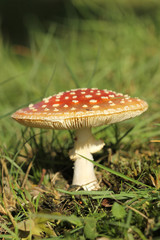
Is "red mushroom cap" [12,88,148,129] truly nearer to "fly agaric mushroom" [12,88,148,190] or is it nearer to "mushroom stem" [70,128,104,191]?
"fly agaric mushroom" [12,88,148,190]

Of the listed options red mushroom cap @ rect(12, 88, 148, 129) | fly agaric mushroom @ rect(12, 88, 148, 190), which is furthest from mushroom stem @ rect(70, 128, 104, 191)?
red mushroom cap @ rect(12, 88, 148, 129)

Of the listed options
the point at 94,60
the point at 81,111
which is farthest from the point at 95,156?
the point at 94,60

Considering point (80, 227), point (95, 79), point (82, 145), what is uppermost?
point (95, 79)

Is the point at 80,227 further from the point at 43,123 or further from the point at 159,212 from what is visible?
the point at 43,123

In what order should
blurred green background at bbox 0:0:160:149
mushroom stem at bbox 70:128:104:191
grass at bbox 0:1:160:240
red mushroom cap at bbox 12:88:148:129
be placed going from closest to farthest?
grass at bbox 0:1:160:240 < red mushroom cap at bbox 12:88:148:129 < mushroom stem at bbox 70:128:104:191 < blurred green background at bbox 0:0:160:149

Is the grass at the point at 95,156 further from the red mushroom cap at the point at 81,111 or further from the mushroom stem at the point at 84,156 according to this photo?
the red mushroom cap at the point at 81,111

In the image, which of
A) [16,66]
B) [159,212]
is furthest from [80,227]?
[16,66]
